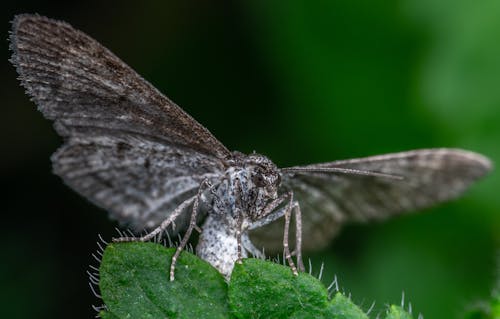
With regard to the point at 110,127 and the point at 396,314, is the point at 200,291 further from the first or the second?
the point at 110,127

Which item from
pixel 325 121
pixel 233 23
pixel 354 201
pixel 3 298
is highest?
pixel 233 23

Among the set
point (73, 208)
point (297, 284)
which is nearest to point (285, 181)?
point (297, 284)

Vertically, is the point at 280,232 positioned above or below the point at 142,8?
below

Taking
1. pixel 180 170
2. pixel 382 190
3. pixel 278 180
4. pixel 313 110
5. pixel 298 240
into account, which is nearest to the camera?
pixel 298 240

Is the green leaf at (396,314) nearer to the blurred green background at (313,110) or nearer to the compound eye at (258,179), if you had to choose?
the compound eye at (258,179)

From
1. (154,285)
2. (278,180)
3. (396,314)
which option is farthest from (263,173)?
(396,314)

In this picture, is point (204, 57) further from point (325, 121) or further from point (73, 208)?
point (73, 208)

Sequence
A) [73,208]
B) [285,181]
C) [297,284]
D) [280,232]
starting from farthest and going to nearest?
[73,208], [280,232], [285,181], [297,284]
